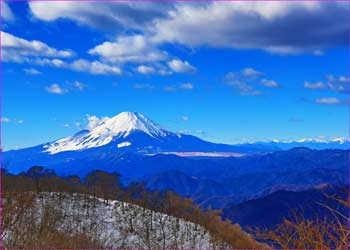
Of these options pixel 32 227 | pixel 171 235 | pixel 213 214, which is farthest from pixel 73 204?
pixel 32 227

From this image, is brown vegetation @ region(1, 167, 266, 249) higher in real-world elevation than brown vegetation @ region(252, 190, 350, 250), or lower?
lower

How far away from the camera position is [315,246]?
621cm

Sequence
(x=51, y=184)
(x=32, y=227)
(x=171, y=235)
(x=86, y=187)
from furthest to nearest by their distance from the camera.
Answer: (x=86, y=187) → (x=51, y=184) → (x=171, y=235) → (x=32, y=227)

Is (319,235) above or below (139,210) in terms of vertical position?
above

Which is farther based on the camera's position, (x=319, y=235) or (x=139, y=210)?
(x=139, y=210)

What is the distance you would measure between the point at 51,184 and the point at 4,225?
101m

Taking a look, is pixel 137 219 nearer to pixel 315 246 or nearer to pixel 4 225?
pixel 4 225

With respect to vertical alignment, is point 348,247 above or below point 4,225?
above

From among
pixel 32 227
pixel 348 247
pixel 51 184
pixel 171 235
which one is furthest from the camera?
pixel 51 184

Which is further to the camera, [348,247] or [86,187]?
[86,187]

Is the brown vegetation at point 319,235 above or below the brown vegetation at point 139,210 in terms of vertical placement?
above

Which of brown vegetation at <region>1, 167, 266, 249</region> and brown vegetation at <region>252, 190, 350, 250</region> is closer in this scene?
brown vegetation at <region>252, 190, 350, 250</region>

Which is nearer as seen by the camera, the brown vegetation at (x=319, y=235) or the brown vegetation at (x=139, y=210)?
the brown vegetation at (x=319, y=235)

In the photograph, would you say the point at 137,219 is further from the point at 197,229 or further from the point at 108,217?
the point at 197,229
